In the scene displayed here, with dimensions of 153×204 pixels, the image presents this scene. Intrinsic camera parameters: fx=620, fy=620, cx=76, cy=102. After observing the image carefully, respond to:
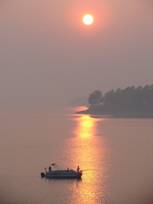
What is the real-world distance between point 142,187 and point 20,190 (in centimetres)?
118

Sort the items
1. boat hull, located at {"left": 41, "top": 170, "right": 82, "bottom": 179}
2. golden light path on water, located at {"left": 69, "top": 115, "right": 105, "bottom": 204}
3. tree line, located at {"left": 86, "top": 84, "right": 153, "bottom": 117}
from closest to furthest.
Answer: golden light path on water, located at {"left": 69, "top": 115, "right": 105, "bottom": 204} < boat hull, located at {"left": 41, "top": 170, "right": 82, "bottom": 179} < tree line, located at {"left": 86, "top": 84, "right": 153, "bottom": 117}

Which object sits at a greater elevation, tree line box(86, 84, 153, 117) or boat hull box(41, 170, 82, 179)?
tree line box(86, 84, 153, 117)

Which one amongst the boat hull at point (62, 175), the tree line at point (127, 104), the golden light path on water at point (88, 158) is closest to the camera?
the golden light path on water at point (88, 158)

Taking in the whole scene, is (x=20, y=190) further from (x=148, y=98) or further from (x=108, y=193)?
(x=148, y=98)

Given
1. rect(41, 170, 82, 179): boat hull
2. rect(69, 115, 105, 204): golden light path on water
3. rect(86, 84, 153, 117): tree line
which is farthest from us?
rect(86, 84, 153, 117): tree line

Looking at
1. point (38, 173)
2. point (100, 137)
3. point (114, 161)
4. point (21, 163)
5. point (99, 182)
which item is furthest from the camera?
point (100, 137)

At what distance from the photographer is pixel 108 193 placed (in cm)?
560

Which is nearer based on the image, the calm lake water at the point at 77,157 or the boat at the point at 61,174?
the calm lake water at the point at 77,157

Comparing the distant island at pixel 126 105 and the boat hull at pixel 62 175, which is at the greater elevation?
the distant island at pixel 126 105

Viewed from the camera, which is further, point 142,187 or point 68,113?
point 68,113

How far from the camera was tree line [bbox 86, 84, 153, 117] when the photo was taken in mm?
9406

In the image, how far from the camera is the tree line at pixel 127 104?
9.41 m

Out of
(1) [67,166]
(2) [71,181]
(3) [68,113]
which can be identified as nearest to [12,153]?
(1) [67,166]

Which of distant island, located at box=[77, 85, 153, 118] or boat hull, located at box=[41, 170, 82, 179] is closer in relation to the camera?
boat hull, located at box=[41, 170, 82, 179]
